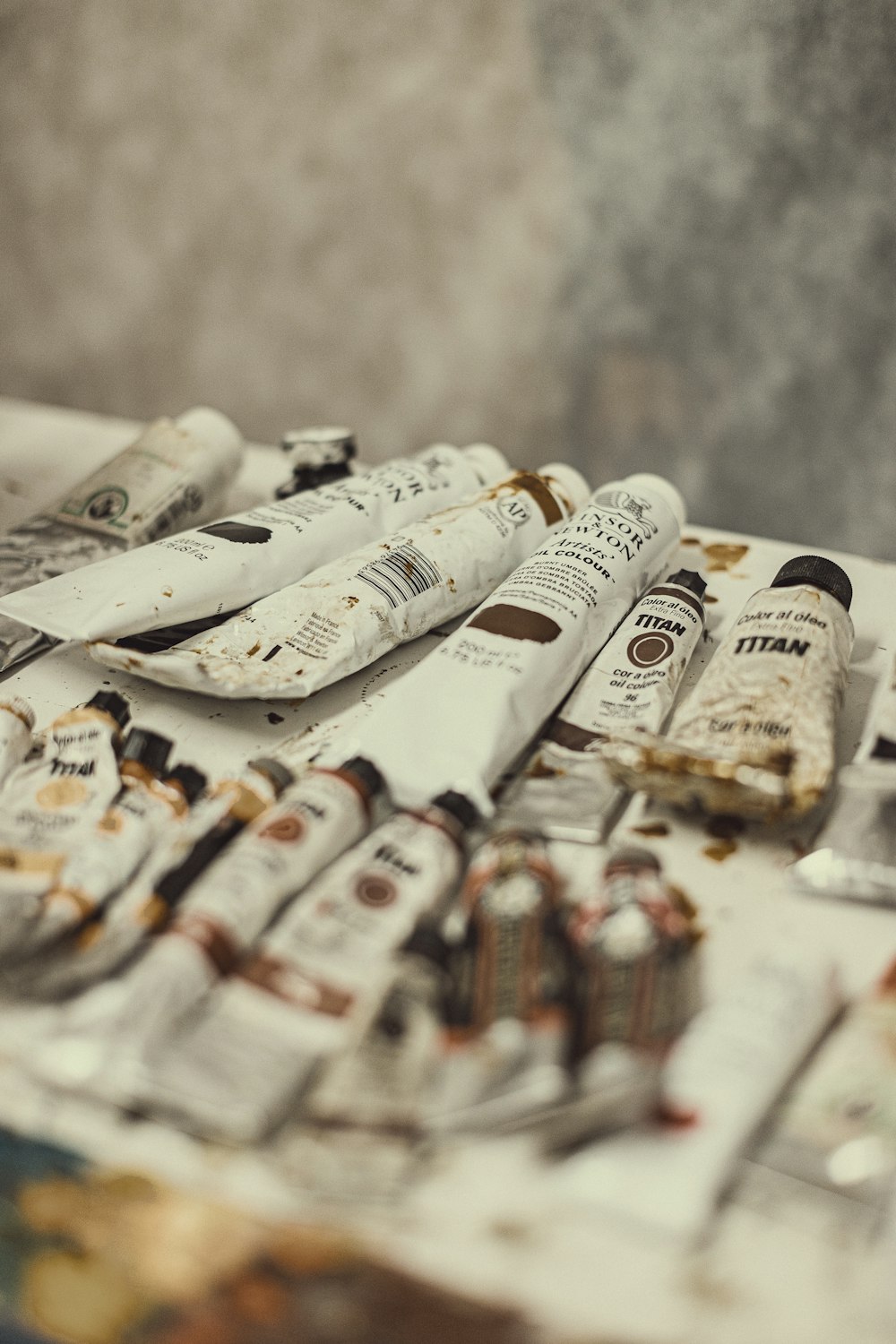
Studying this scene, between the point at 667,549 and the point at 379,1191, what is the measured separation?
40 cm

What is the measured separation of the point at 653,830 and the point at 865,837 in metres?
0.08

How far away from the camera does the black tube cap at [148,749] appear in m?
0.48

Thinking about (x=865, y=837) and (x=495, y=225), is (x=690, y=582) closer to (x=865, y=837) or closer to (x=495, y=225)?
(x=865, y=837)

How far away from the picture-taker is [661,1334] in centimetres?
30

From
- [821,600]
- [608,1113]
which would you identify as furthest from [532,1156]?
[821,600]

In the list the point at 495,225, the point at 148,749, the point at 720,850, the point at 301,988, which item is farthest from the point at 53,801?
the point at 495,225

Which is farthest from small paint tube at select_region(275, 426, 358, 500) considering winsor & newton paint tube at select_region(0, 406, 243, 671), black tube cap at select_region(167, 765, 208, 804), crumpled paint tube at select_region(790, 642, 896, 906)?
crumpled paint tube at select_region(790, 642, 896, 906)

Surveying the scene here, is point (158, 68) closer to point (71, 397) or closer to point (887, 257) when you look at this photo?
point (71, 397)

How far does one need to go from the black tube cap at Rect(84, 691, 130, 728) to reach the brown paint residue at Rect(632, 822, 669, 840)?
218 mm

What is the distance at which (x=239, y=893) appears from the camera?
1.29ft

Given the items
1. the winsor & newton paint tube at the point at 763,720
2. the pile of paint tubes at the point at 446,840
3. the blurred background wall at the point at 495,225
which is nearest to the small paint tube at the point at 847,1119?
the pile of paint tubes at the point at 446,840

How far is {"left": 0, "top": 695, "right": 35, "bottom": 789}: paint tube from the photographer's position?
0.49 m

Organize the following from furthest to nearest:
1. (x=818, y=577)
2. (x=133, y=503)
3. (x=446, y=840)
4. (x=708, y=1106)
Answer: (x=133, y=503), (x=818, y=577), (x=446, y=840), (x=708, y=1106)

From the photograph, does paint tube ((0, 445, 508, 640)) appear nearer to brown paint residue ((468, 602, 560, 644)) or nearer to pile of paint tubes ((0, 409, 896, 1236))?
pile of paint tubes ((0, 409, 896, 1236))
